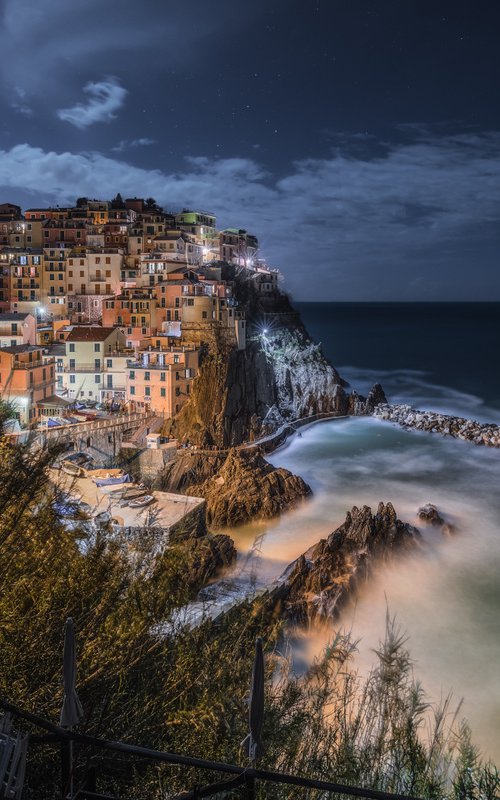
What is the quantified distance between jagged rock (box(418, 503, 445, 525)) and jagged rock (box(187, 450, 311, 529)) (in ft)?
19.2

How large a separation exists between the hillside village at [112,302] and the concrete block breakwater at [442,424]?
15137 mm

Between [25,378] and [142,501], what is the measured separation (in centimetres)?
1536

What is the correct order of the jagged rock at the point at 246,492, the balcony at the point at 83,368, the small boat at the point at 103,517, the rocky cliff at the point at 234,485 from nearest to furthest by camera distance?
the small boat at the point at 103,517, the jagged rock at the point at 246,492, the rocky cliff at the point at 234,485, the balcony at the point at 83,368

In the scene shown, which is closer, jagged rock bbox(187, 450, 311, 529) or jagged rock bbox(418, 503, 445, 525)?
jagged rock bbox(187, 450, 311, 529)

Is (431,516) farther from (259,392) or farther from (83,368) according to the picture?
(83,368)

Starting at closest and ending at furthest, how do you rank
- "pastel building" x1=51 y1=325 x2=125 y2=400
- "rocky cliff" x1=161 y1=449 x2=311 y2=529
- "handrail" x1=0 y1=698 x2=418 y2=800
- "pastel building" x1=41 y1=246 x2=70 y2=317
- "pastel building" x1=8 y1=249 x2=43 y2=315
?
"handrail" x1=0 y1=698 x2=418 y2=800 → "rocky cliff" x1=161 y1=449 x2=311 y2=529 → "pastel building" x1=51 y1=325 x2=125 y2=400 → "pastel building" x1=41 y1=246 x2=70 y2=317 → "pastel building" x1=8 y1=249 x2=43 y2=315

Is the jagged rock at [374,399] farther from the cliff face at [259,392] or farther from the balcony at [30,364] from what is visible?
the balcony at [30,364]

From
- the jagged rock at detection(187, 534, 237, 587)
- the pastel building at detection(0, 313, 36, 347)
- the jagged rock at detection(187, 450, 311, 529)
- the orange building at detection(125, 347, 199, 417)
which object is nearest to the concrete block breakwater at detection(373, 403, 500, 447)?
the jagged rock at detection(187, 450, 311, 529)

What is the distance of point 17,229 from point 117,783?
60248mm

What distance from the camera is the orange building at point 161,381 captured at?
3541 centimetres

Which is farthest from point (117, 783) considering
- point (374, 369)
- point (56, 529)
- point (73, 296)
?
point (374, 369)

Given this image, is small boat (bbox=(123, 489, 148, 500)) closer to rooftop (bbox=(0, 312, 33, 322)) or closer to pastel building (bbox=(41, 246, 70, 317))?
rooftop (bbox=(0, 312, 33, 322))

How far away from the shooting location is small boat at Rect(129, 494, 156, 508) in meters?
20.6

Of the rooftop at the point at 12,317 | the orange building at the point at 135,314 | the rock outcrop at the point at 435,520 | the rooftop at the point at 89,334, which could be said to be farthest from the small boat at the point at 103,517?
the orange building at the point at 135,314
